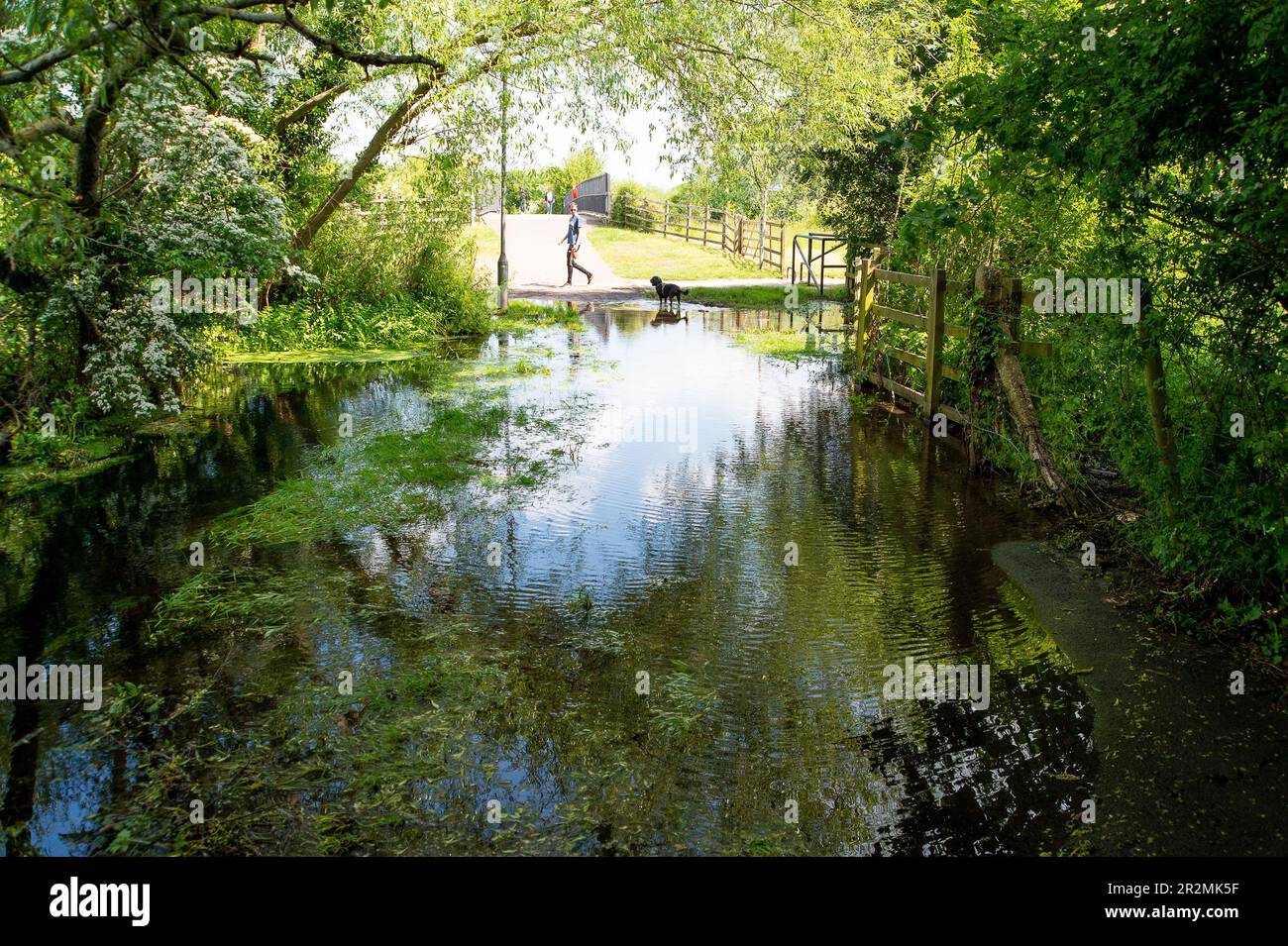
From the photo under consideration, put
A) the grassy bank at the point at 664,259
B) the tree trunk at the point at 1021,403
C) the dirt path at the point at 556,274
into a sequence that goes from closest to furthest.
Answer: the tree trunk at the point at 1021,403
the dirt path at the point at 556,274
the grassy bank at the point at 664,259

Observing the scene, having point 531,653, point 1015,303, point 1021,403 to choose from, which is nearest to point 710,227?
point 1015,303

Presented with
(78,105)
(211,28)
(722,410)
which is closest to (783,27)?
(722,410)

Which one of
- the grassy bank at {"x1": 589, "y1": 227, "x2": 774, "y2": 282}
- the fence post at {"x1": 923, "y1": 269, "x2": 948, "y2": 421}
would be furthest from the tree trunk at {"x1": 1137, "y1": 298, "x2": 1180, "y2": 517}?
the grassy bank at {"x1": 589, "y1": 227, "x2": 774, "y2": 282}

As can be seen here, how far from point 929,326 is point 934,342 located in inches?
7.4

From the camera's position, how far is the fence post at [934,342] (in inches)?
406

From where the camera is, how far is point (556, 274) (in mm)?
30734

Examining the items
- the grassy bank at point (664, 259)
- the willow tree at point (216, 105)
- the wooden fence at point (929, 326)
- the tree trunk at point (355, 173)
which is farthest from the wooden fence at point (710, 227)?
the wooden fence at point (929, 326)

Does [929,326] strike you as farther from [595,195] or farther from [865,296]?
[595,195]

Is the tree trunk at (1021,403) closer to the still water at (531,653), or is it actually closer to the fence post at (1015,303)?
the fence post at (1015,303)

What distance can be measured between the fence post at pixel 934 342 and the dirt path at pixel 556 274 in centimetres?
1573

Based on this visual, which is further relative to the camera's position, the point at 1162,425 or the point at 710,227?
the point at 710,227

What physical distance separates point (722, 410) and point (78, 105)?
7.54 m

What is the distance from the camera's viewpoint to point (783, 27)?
1739 centimetres

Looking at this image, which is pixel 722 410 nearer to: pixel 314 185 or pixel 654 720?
pixel 654 720
